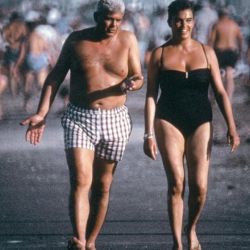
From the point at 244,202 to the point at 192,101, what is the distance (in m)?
3.21

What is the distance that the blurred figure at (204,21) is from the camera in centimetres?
2281

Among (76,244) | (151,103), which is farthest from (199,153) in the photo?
(76,244)

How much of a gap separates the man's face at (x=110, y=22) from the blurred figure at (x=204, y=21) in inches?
490

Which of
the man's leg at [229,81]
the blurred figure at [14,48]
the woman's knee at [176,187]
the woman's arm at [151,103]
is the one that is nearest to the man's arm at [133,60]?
Answer: the woman's arm at [151,103]

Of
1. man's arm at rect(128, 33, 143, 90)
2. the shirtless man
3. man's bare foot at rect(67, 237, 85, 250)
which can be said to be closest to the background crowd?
the shirtless man

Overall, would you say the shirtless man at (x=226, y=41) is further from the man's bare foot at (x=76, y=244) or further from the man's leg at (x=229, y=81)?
the man's bare foot at (x=76, y=244)

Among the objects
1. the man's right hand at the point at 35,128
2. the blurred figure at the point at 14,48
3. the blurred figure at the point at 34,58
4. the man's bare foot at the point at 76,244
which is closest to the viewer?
the man's bare foot at the point at 76,244

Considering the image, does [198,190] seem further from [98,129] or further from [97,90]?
[97,90]

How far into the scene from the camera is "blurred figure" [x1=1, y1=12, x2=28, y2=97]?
2533 cm

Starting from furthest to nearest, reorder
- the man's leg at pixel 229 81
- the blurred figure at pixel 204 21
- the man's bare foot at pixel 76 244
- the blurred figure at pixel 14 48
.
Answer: the blurred figure at pixel 14 48 → the blurred figure at pixel 204 21 → the man's leg at pixel 229 81 → the man's bare foot at pixel 76 244

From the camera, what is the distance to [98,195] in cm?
1033

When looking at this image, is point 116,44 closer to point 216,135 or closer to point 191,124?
point 191,124

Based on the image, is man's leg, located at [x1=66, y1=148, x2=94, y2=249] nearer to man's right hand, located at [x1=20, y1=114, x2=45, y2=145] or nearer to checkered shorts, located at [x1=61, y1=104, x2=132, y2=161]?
checkered shorts, located at [x1=61, y1=104, x2=132, y2=161]

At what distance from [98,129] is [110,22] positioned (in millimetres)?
734
